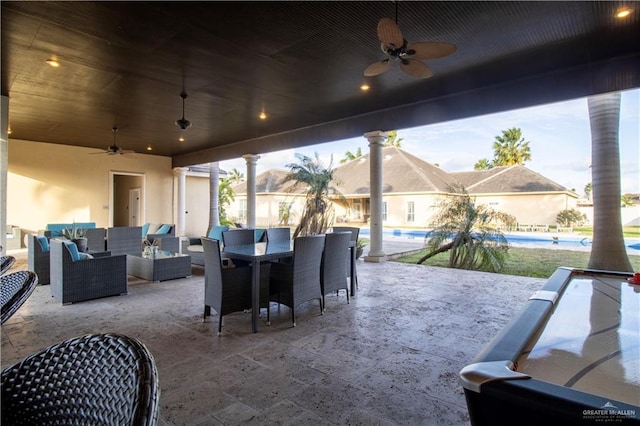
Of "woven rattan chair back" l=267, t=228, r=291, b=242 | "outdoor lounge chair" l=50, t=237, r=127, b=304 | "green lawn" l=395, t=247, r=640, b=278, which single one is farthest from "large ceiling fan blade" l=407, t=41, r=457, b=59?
"green lawn" l=395, t=247, r=640, b=278

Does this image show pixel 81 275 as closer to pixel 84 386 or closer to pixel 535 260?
pixel 84 386

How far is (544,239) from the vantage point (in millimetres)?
12109

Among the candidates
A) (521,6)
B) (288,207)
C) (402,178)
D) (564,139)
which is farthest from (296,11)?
(564,139)

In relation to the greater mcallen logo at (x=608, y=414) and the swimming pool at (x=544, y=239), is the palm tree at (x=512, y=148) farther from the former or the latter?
the greater mcallen logo at (x=608, y=414)

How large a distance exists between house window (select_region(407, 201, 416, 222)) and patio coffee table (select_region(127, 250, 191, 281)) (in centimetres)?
1110

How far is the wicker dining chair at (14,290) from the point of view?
5.08 ft

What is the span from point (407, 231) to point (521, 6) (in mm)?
11526

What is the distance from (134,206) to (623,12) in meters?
13.7

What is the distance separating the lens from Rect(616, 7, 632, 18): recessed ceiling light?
3.32 metres

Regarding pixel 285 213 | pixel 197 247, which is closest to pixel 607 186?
pixel 285 213

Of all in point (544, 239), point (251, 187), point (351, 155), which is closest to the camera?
point (251, 187)

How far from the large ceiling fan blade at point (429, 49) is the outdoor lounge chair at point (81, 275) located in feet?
14.8

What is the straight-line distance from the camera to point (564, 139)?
1766 cm

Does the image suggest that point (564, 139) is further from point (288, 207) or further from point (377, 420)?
point (377, 420)
